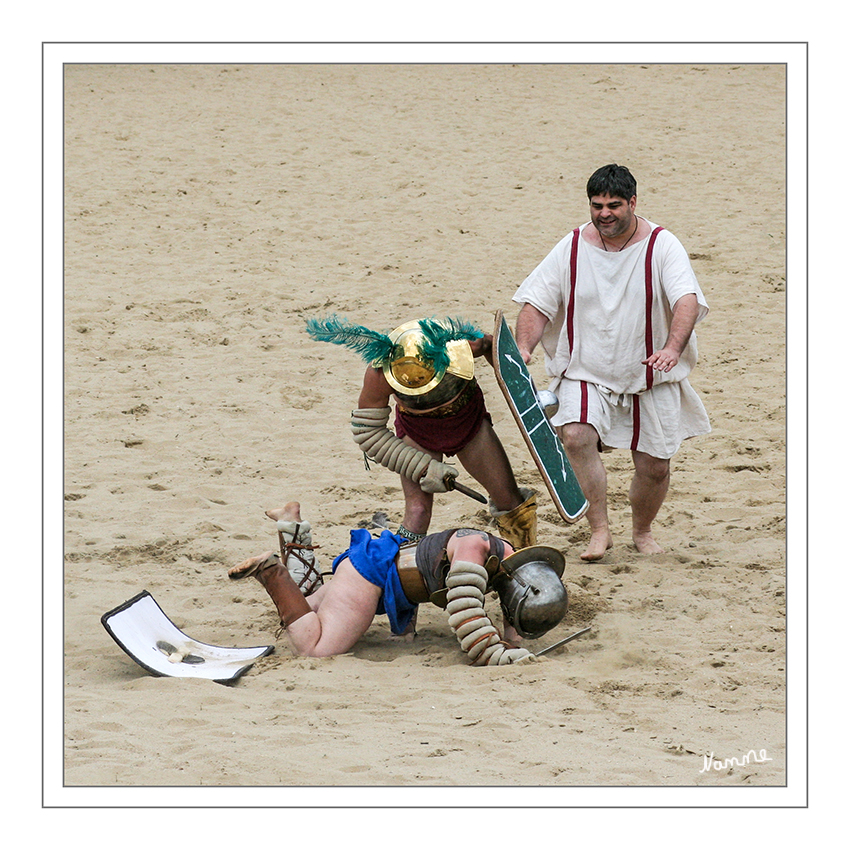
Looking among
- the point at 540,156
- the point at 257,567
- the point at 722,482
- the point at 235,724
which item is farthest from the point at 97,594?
the point at 540,156

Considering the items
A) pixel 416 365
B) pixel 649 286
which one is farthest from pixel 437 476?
pixel 649 286

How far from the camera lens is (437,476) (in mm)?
4855

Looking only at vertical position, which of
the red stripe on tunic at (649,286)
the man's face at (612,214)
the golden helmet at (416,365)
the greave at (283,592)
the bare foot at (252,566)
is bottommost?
the greave at (283,592)

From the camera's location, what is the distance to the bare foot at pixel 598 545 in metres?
5.58

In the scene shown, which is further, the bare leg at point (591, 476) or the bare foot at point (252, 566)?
the bare leg at point (591, 476)

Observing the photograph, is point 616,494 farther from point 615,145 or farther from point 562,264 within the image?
point 615,145

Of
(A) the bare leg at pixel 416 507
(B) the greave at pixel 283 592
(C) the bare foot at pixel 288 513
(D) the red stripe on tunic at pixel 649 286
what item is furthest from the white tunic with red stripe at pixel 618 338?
(B) the greave at pixel 283 592

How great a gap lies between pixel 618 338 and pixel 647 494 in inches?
30.2

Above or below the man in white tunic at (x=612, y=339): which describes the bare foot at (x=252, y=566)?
below

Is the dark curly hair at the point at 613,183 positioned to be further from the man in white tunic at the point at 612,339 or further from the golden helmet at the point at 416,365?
the golden helmet at the point at 416,365

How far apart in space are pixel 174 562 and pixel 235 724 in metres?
1.86

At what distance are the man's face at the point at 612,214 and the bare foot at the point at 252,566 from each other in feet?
6.84

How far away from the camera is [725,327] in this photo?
919 centimetres

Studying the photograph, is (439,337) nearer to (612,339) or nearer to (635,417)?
(612,339)
